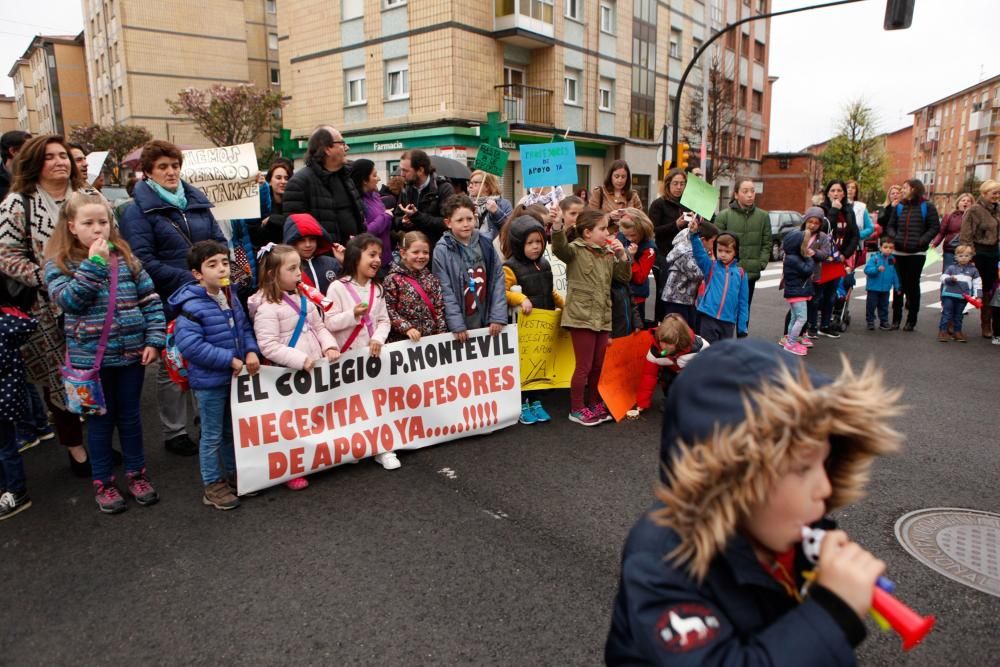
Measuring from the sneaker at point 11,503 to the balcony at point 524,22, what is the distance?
25.2 metres

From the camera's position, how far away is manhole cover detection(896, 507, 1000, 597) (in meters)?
3.31

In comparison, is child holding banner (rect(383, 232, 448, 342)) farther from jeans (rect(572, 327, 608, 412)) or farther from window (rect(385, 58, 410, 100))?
window (rect(385, 58, 410, 100))

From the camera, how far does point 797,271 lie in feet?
27.8

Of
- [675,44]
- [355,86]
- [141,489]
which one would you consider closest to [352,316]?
[141,489]

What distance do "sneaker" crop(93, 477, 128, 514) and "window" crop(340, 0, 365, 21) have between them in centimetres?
2680

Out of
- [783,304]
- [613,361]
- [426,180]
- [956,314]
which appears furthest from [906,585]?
[783,304]

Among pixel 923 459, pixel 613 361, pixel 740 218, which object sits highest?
pixel 740 218

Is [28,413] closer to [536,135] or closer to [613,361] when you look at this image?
[613,361]

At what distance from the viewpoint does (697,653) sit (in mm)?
1189

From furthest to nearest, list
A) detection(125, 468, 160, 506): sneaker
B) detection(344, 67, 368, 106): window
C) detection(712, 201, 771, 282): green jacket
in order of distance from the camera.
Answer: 1. detection(344, 67, 368, 106): window
2. detection(712, 201, 771, 282): green jacket
3. detection(125, 468, 160, 506): sneaker

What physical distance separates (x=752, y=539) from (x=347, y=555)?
8.76ft

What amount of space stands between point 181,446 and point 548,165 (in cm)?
482

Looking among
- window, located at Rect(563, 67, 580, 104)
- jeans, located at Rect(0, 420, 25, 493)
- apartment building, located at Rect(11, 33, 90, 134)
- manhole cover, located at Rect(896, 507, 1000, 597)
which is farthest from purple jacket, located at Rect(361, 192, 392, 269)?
apartment building, located at Rect(11, 33, 90, 134)

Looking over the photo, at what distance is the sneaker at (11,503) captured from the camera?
399 cm
